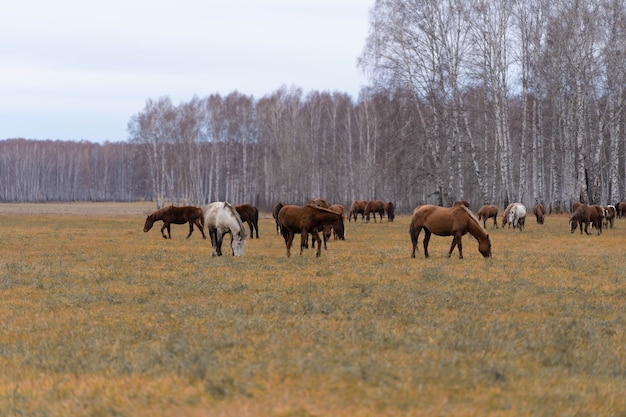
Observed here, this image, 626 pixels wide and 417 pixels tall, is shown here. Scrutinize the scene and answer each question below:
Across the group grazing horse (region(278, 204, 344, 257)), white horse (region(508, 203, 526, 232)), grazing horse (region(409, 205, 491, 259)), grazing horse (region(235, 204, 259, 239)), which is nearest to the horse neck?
grazing horse (region(409, 205, 491, 259))

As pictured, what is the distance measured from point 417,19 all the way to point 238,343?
35.1 metres

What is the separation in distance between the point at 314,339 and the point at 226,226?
452 inches

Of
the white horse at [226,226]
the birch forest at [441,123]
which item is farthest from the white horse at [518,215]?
the white horse at [226,226]

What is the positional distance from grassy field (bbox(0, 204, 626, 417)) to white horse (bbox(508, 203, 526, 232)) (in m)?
14.3

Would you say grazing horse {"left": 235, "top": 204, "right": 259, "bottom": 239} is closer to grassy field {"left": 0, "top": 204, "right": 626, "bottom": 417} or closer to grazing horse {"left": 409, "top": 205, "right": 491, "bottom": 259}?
grazing horse {"left": 409, "top": 205, "right": 491, "bottom": 259}

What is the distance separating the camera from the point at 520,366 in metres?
6.61

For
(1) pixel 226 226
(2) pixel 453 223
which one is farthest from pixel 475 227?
(1) pixel 226 226

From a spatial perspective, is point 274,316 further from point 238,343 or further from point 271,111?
point 271,111

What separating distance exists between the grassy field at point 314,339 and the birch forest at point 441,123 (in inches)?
1009

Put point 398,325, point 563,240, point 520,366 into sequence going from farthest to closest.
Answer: point 563,240, point 398,325, point 520,366

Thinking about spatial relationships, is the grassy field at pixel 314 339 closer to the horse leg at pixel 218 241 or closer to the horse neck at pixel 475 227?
the horse neck at pixel 475 227

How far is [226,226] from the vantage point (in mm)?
18875

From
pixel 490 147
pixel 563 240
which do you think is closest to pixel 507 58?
pixel 490 147

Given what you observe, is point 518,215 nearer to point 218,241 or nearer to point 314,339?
point 218,241
